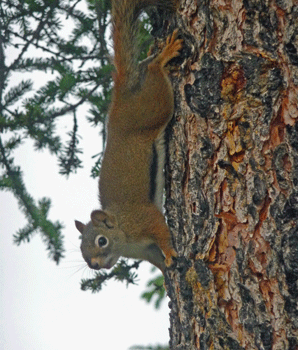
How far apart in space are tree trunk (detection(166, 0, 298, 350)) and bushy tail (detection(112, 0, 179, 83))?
629 mm

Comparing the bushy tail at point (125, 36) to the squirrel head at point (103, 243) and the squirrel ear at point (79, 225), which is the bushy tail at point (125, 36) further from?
the squirrel ear at point (79, 225)

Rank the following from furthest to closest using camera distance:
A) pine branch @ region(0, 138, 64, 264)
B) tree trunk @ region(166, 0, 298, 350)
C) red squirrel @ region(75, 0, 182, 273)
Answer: pine branch @ region(0, 138, 64, 264)
red squirrel @ region(75, 0, 182, 273)
tree trunk @ region(166, 0, 298, 350)

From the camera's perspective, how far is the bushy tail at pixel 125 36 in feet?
8.50

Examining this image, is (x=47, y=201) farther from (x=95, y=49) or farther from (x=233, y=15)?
(x=233, y=15)

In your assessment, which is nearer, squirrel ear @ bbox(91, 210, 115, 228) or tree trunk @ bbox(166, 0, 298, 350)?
tree trunk @ bbox(166, 0, 298, 350)

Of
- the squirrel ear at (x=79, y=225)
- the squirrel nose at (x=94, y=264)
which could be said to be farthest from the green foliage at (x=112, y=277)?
the squirrel ear at (x=79, y=225)

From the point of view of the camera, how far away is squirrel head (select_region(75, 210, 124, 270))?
3.00m

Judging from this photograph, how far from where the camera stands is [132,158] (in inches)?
108

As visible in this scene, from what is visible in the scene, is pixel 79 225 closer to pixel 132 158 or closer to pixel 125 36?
pixel 132 158

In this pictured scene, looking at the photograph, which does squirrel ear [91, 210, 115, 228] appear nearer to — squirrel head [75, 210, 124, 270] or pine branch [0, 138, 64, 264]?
squirrel head [75, 210, 124, 270]

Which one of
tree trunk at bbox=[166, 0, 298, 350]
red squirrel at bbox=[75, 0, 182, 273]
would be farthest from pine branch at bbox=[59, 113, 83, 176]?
tree trunk at bbox=[166, 0, 298, 350]

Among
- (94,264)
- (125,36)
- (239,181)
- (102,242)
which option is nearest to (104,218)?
(102,242)

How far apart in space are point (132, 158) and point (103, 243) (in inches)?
23.8

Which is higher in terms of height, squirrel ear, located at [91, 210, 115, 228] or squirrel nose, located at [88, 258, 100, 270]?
squirrel ear, located at [91, 210, 115, 228]
